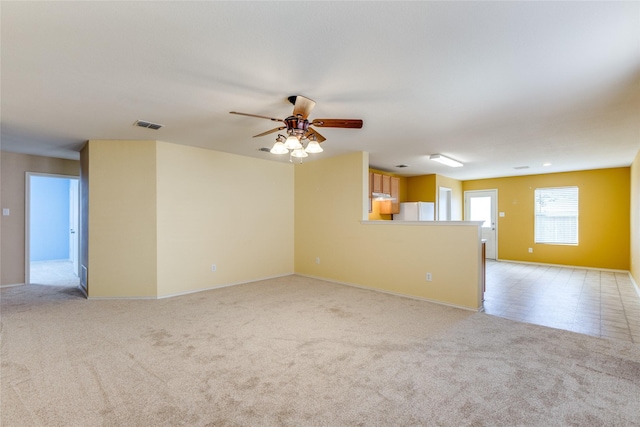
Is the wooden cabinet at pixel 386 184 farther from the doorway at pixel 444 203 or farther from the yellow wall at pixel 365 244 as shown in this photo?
the doorway at pixel 444 203

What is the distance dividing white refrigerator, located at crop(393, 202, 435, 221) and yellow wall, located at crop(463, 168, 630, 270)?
2.41 metres

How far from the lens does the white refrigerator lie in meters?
7.13

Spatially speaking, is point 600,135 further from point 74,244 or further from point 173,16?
point 74,244

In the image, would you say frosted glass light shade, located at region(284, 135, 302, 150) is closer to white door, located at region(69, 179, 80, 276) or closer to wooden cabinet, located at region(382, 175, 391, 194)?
wooden cabinet, located at region(382, 175, 391, 194)

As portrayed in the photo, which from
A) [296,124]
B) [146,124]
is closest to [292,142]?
[296,124]

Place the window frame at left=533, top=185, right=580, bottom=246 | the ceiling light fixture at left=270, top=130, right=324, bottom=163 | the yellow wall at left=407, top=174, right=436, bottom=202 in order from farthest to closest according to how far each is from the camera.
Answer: the yellow wall at left=407, top=174, right=436, bottom=202 < the window frame at left=533, top=185, right=580, bottom=246 < the ceiling light fixture at left=270, top=130, right=324, bottom=163

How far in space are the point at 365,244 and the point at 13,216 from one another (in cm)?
624

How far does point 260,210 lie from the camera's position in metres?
5.89

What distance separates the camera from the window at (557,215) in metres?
7.18

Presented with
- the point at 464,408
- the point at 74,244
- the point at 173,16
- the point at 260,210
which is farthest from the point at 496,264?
the point at 74,244

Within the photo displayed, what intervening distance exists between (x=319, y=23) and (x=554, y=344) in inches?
136

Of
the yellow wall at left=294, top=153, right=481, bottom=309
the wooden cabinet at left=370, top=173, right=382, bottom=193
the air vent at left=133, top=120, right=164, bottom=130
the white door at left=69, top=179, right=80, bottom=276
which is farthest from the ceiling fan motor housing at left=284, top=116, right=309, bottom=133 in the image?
the white door at left=69, top=179, right=80, bottom=276

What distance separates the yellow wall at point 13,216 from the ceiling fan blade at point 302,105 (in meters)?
5.74

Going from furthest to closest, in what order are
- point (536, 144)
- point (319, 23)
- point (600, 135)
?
1. point (536, 144)
2. point (600, 135)
3. point (319, 23)
